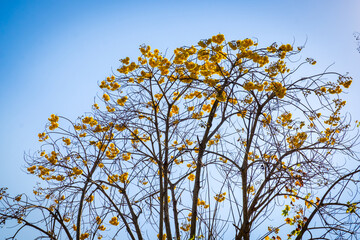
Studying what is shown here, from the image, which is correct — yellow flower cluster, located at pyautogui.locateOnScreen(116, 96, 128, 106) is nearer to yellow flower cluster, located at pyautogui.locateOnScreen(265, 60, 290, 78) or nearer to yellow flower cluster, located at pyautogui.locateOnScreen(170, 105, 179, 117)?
yellow flower cluster, located at pyautogui.locateOnScreen(170, 105, 179, 117)

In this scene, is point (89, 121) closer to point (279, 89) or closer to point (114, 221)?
point (114, 221)

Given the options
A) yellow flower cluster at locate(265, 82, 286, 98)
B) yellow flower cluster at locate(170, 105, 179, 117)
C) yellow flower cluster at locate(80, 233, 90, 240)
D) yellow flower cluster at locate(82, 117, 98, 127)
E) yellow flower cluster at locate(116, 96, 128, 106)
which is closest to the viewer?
yellow flower cluster at locate(265, 82, 286, 98)

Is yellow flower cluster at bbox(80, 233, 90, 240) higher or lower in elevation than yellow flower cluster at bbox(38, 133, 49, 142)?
lower

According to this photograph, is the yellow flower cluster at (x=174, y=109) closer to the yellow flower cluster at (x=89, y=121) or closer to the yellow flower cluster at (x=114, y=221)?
the yellow flower cluster at (x=89, y=121)

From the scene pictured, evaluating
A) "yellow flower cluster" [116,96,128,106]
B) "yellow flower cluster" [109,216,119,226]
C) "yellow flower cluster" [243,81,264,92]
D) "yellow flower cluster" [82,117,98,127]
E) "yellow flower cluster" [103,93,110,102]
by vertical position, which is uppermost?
"yellow flower cluster" [103,93,110,102]

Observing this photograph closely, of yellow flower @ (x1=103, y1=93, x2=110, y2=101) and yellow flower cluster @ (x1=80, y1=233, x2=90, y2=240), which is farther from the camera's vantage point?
yellow flower cluster @ (x1=80, y1=233, x2=90, y2=240)

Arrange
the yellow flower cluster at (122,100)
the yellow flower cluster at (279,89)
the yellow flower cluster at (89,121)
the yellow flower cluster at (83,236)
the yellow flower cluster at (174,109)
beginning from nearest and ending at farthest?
the yellow flower cluster at (279,89) → the yellow flower cluster at (122,100) → the yellow flower cluster at (174,109) → the yellow flower cluster at (89,121) → the yellow flower cluster at (83,236)

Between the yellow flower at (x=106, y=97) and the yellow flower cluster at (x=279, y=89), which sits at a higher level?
the yellow flower at (x=106, y=97)

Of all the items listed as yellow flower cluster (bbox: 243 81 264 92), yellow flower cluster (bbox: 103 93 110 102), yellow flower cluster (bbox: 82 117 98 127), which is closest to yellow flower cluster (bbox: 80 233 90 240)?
yellow flower cluster (bbox: 82 117 98 127)

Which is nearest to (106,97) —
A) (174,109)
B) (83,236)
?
(174,109)

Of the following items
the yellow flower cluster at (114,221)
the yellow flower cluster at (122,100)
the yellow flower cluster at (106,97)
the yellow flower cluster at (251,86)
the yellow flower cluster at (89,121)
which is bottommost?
the yellow flower cluster at (114,221)

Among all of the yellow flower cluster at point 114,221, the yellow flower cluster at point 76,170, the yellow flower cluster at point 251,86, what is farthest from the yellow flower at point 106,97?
the yellow flower cluster at point 251,86

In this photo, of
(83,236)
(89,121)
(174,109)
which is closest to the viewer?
(174,109)

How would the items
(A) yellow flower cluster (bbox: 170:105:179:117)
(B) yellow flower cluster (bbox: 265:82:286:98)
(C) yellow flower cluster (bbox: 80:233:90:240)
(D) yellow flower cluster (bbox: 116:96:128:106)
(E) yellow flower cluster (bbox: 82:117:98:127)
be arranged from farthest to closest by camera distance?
1. (C) yellow flower cluster (bbox: 80:233:90:240)
2. (E) yellow flower cluster (bbox: 82:117:98:127)
3. (A) yellow flower cluster (bbox: 170:105:179:117)
4. (D) yellow flower cluster (bbox: 116:96:128:106)
5. (B) yellow flower cluster (bbox: 265:82:286:98)
